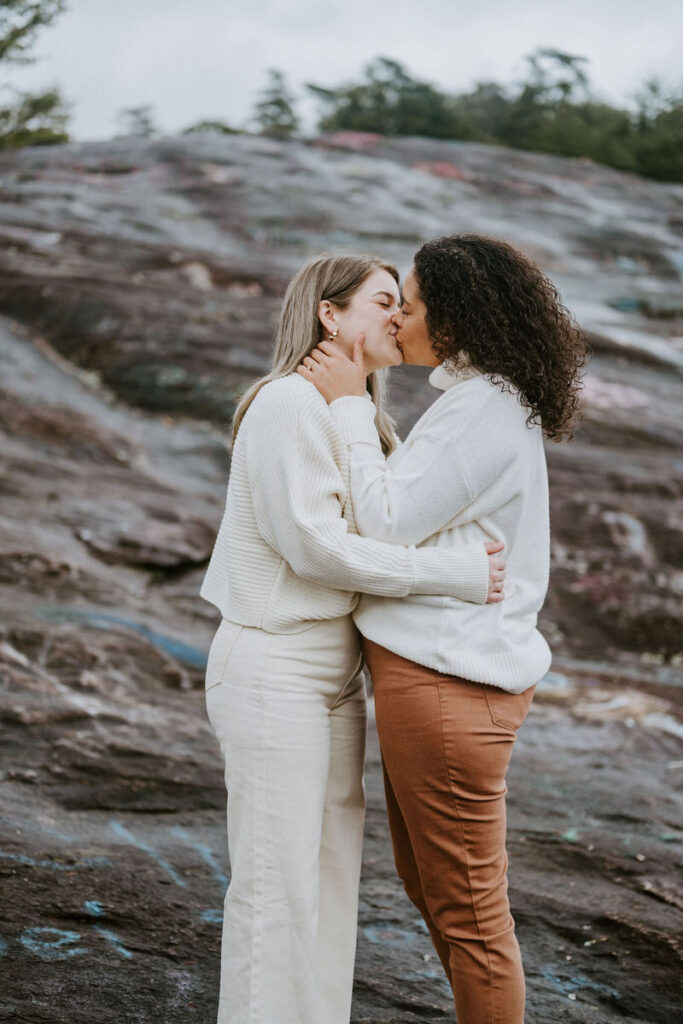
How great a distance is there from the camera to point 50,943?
2.99 meters

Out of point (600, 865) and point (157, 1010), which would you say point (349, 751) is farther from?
point (600, 865)

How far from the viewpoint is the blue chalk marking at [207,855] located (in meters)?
3.62

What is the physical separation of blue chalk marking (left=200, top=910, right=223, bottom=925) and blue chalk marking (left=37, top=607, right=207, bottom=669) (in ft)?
7.52

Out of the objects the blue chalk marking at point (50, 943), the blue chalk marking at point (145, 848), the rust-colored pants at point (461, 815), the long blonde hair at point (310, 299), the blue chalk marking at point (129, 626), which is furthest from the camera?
the blue chalk marking at point (129, 626)

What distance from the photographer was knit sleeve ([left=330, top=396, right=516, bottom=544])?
234 centimetres

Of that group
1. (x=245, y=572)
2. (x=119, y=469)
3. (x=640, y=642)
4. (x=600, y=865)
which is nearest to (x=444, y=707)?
(x=245, y=572)

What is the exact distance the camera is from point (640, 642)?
712 centimetres

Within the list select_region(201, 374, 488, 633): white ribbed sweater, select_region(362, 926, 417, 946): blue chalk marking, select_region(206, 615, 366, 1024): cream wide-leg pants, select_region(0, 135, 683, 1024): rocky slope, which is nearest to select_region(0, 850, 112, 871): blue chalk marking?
select_region(0, 135, 683, 1024): rocky slope

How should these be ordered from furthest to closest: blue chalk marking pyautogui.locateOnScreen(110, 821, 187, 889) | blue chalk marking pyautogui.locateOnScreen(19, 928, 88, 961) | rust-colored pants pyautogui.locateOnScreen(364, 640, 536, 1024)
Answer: blue chalk marking pyautogui.locateOnScreen(110, 821, 187, 889) → blue chalk marking pyautogui.locateOnScreen(19, 928, 88, 961) → rust-colored pants pyautogui.locateOnScreen(364, 640, 536, 1024)

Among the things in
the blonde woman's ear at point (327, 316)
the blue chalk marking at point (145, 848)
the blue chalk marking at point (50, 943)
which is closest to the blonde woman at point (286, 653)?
the blonde woman's ear at point (327, 316)

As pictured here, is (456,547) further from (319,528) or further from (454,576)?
(319,528)

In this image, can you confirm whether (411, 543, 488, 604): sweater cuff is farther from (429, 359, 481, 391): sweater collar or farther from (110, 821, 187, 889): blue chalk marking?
(110, 821, 187, 889): blue chalk marking

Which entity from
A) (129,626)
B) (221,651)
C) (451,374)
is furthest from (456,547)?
(129,626)

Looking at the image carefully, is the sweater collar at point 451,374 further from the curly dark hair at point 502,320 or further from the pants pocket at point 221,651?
the pants pocket at point 221,651
